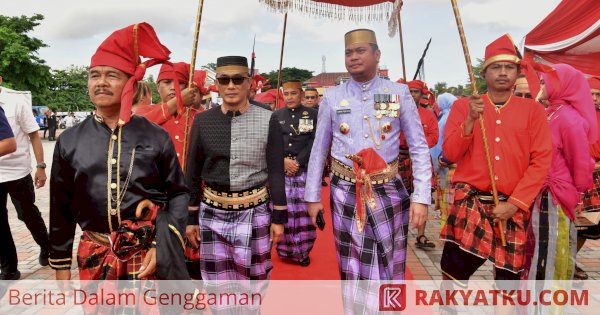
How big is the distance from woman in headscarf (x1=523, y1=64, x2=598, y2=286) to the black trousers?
4758 millimetres

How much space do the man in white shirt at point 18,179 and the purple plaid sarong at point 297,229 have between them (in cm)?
283

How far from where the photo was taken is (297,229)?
532 cm

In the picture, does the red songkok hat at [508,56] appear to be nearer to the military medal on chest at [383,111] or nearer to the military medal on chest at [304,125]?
the military medal on chest at [383,111]

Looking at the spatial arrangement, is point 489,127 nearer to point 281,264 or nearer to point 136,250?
point 136,250

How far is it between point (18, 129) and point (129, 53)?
10.8 feet

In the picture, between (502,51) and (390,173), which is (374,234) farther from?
(502,51)

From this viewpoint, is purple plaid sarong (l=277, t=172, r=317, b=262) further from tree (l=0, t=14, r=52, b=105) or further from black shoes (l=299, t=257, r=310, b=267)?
tree (l=0, t=14, r=52, b=105)

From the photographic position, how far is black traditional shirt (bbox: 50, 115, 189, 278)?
2.21 metres

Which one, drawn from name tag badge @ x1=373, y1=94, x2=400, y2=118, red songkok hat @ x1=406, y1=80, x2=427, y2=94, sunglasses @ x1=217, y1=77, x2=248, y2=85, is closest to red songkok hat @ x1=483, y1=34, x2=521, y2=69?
name tag badge @ x1=373, y1=94, x2=400, y2=118

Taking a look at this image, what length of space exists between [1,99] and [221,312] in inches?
138

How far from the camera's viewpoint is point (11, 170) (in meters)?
4.41

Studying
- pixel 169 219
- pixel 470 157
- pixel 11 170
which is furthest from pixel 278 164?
pixel 11 170

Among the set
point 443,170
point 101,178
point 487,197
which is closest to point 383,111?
point 487,197

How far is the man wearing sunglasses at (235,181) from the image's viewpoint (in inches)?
123
